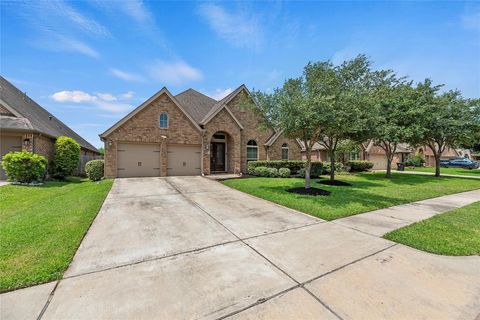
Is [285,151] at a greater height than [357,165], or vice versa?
[285,151]

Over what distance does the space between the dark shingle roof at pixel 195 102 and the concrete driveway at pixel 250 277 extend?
1418 centimetres

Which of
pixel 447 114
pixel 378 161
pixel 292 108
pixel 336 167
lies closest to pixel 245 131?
pixel 292 108

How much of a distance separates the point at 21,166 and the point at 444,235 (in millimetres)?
17290

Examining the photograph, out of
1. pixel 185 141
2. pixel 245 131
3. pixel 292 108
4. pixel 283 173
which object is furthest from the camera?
pixel 245 131

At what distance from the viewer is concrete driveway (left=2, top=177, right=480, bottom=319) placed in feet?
7.96

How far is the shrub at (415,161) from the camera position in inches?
1385

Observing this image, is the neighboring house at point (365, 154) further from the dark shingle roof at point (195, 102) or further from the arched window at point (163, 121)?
the arched window at point (163, 121)

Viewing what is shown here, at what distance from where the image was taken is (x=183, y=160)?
1534 centimetres

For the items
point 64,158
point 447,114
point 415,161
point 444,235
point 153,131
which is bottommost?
point 444,235

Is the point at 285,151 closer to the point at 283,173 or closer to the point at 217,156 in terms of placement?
the point at 283,173

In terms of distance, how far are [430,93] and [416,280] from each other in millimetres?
20566

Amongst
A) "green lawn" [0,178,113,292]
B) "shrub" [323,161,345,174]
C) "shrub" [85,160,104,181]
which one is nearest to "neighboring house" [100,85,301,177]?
"shrub" [85,160,104,181]

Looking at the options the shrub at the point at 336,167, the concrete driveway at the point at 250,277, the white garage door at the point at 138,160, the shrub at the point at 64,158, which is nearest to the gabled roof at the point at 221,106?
the white garage door at the point at 138,160

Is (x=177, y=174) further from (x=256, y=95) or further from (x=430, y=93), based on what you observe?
(x=430, y=93)
